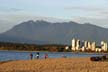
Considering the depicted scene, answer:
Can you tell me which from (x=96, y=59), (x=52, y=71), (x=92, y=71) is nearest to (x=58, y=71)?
(x=52, y=71)

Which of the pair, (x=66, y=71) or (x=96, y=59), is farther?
(x=96, y=59)

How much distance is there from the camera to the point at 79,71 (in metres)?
38.5

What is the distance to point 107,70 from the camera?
39406 mm

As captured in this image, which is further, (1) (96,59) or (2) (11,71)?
(1) (96,59)

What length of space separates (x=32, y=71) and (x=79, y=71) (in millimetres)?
4284

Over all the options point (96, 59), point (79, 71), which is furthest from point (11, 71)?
point (96, 59)

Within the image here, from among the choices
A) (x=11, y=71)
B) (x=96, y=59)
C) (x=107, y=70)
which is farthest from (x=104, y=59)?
(x=11, y=71)

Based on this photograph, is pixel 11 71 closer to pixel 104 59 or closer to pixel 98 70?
pixel 98 70

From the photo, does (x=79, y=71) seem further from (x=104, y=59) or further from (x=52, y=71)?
(x=104, y=59)

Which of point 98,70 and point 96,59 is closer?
point 98,70

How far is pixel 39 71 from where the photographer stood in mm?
38375

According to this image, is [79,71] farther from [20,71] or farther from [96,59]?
[96,59]

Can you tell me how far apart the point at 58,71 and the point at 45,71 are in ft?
4.51

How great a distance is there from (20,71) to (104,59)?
23.4 metres
